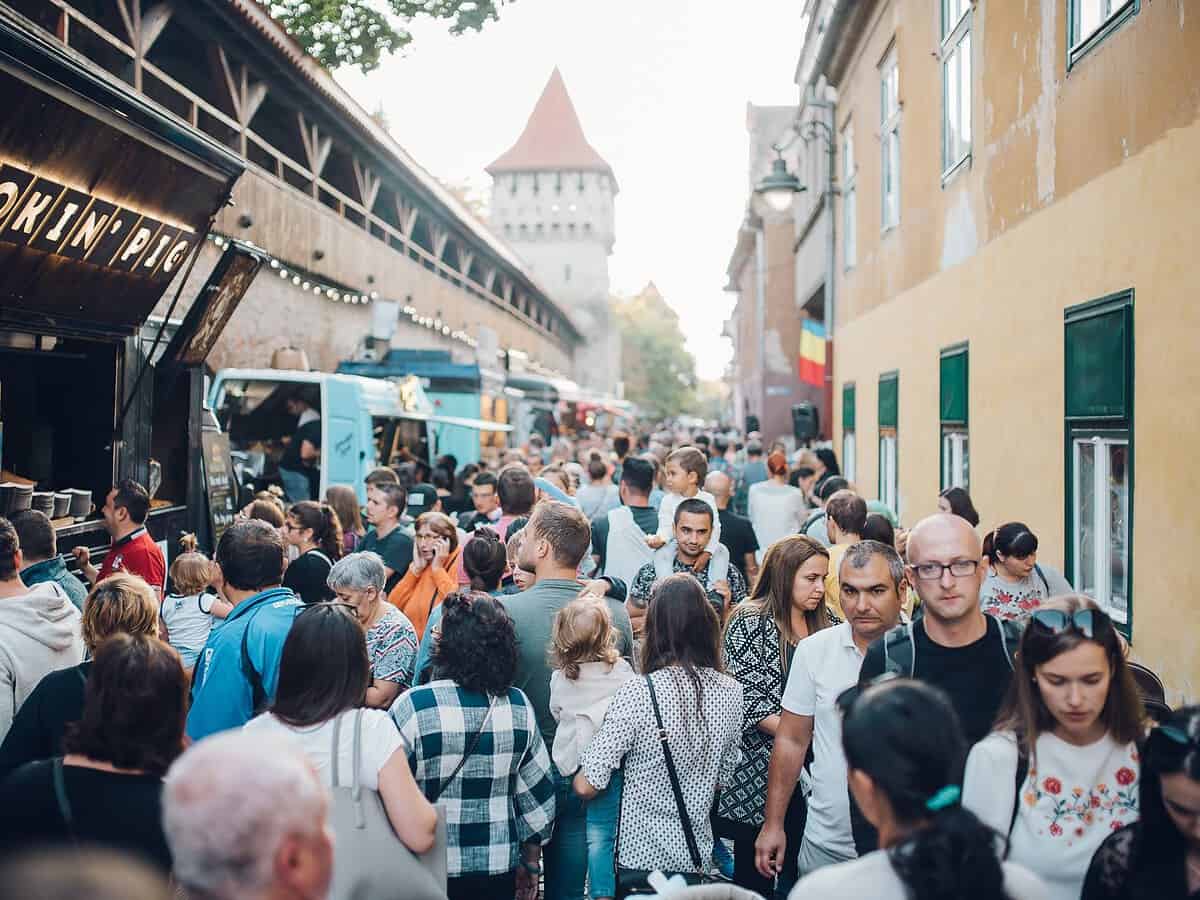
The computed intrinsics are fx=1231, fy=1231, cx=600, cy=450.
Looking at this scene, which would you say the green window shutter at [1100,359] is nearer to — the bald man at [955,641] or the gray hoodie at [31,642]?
the bald man at [955,641]

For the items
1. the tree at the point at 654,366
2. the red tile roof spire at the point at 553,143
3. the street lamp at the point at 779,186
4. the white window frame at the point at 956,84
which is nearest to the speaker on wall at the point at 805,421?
the street lamp at the point at 779,186

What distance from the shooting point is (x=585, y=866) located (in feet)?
15.9

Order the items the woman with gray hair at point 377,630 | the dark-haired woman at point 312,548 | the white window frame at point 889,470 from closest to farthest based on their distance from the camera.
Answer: the woman with gray hair at point 377,630 → the dark-haired woman at point 312,548 → the white window frame at point 889,470

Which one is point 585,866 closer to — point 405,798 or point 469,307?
point 405,798

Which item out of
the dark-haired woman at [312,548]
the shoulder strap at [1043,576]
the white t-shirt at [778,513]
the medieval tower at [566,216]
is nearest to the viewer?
the shoulder strap at [1043,576]

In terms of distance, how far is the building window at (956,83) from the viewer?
10586 millimetres

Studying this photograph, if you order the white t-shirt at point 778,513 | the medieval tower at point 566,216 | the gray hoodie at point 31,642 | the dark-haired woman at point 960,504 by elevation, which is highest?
the medieval tower at point 566,216

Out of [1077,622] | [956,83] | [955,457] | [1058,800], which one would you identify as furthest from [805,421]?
[1058,800]

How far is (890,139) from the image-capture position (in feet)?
48.3

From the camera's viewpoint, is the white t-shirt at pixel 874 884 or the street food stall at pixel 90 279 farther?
the street food stall at pixel 90 279

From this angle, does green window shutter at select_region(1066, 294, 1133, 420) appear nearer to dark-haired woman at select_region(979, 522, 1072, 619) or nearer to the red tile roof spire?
dark-haired woman at select_region(979, 522, 1072, 619)

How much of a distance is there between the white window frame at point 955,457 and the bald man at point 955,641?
7026 millimetres

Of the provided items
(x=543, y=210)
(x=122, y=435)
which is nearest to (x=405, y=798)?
(x=122, y=435)

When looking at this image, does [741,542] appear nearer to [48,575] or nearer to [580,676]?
[580,676]
